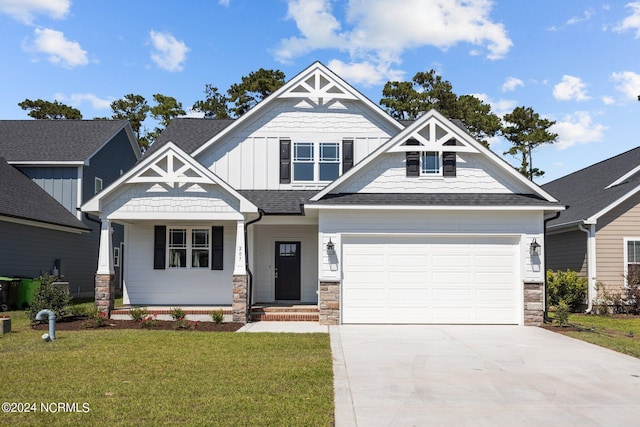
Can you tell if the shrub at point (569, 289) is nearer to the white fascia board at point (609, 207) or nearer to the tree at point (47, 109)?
the white fascia board at point (609, 207)

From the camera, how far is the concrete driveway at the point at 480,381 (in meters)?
6.66

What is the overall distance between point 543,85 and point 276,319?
16877 mm

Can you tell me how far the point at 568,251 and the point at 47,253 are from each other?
19.5 m

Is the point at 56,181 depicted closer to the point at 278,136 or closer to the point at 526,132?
the point at 278,136

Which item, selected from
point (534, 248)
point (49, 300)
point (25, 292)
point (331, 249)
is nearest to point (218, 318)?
point (331, 249)

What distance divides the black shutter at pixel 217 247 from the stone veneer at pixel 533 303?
892 cm

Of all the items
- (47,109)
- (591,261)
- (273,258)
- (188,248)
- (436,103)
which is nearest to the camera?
(188,248)

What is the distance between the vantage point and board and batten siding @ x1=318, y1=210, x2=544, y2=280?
15266 millimetres

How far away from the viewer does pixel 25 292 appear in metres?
18.6

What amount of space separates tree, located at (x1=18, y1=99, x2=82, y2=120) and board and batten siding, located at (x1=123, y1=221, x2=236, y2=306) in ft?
103

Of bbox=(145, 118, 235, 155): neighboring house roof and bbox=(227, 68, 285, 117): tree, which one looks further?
bbox=(227, 68, 285, 117): tree

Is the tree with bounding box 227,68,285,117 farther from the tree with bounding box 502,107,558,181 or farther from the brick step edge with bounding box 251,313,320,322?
the brick step edge with bounding box 251,313,320,322

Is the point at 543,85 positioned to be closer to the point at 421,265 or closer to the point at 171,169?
the point at 421,265

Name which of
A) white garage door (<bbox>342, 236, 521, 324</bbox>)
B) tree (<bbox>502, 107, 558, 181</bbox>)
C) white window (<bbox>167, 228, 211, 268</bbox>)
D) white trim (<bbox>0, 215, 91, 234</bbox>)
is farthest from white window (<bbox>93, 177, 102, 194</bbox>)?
tree (<bbox>502, 107, 558, 181</bbox>)
